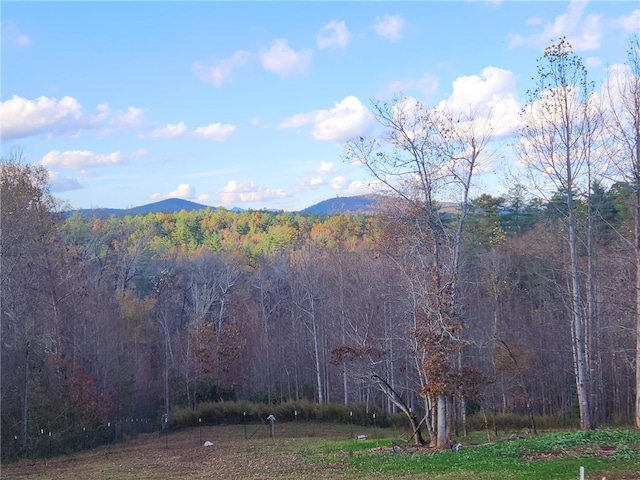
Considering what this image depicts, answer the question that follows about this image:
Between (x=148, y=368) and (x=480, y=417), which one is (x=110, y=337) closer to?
(x=148, y=368)

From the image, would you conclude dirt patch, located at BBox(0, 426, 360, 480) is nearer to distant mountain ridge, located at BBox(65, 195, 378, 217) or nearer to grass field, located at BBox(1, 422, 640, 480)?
grass field, located at BBox(1, 422, 640, 480)

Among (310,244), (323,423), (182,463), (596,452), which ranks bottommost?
(323,423)

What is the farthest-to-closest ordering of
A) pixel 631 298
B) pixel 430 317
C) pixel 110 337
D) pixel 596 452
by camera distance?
pixel 110 337 → pixel 631 298 → pixel 430 317 → pixel 596 452

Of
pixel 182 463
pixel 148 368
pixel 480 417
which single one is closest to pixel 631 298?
pixel 480 417

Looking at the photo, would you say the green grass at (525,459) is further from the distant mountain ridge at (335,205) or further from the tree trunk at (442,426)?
the distant mountain ridge at (335,205)

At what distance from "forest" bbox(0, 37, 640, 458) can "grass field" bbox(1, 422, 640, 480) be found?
2.39m

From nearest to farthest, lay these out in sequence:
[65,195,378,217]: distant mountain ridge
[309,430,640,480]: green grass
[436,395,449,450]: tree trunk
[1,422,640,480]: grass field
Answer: [309,430,640,480]: green grass
[1,422,640,480]: grass field
[436,395,449,450]: tree trunk
[65,195,378,217]: distant mountain ridge

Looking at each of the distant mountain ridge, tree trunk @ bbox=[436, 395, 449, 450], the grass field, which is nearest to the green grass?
the grass field

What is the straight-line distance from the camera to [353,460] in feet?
51.6

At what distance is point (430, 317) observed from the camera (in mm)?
17281

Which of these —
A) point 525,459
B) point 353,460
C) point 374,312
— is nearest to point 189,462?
point 353,460

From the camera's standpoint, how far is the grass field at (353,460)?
11773 mm

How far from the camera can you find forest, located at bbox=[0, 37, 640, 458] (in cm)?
1791

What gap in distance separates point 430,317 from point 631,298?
1187 centimetres
